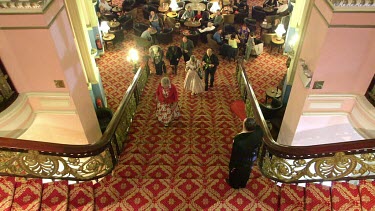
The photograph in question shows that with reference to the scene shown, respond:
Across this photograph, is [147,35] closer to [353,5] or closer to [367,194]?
[353,5]

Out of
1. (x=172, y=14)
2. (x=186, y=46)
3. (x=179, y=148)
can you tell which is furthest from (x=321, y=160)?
(x=172, y=14)

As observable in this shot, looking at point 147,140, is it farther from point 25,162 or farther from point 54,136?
Result: point 25,162

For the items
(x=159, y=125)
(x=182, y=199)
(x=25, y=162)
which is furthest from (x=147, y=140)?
(x=25, y=162)

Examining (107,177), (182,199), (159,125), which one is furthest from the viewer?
(159,125)

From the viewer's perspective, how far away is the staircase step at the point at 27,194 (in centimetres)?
380

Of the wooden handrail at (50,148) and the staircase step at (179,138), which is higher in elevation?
the wooden handrail at (50,148)

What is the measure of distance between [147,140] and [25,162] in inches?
100

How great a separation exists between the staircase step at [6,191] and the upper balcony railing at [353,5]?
15.1 ft

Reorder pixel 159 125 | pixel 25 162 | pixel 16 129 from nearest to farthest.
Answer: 1. pixel 25 162
2. pixel 16 129
3. pixel 159 125

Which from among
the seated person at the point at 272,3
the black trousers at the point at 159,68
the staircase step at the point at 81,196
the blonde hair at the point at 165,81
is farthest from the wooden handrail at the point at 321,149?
the seated person at the point at 272,3

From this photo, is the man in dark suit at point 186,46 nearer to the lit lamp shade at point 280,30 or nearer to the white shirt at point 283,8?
the lit lamp shade at point 280,30

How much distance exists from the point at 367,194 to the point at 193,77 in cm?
499

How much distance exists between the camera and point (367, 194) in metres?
3.82

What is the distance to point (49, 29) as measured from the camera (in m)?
4.25
